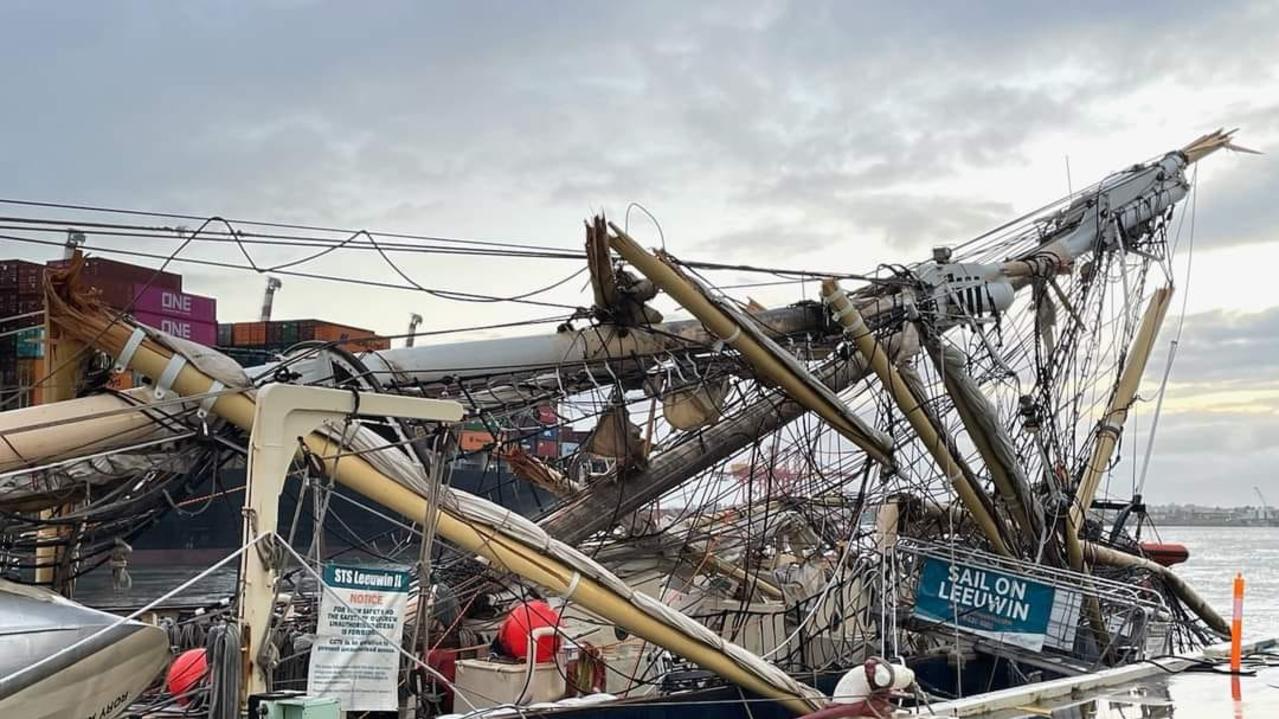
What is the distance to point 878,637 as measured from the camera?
13.5m

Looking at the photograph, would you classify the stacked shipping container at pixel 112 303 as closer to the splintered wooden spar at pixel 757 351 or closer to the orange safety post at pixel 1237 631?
the splintered wooden spar at pixel 757 351

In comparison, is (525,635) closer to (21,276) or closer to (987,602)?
(987,602)

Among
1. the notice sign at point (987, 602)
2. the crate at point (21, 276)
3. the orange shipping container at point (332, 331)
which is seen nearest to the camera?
the notice sign at point (987, 602)

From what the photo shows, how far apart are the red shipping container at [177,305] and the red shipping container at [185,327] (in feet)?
0.51

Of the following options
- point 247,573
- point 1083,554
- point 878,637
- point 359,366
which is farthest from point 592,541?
point 247,573

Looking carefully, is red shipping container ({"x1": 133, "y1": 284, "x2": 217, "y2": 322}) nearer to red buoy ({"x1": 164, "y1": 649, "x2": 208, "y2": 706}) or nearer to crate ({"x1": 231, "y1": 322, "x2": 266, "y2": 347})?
crate ({"x1": 231, "y1": 322, "x2": 266, "y2": 347})

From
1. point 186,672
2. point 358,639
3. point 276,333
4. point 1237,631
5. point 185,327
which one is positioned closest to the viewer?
point 358,639

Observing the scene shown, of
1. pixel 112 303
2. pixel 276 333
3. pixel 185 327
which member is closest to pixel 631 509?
pixel 112 303

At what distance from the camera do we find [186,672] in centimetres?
1020

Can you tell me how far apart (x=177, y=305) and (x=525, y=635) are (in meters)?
37.1

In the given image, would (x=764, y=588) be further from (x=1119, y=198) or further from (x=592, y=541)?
(x=1119, y=198)

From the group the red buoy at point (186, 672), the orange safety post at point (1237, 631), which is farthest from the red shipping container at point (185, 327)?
the orange safety post at point (1237, 631)

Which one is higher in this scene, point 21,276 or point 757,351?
point 21,276

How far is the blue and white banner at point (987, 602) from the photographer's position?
13.1 meters
